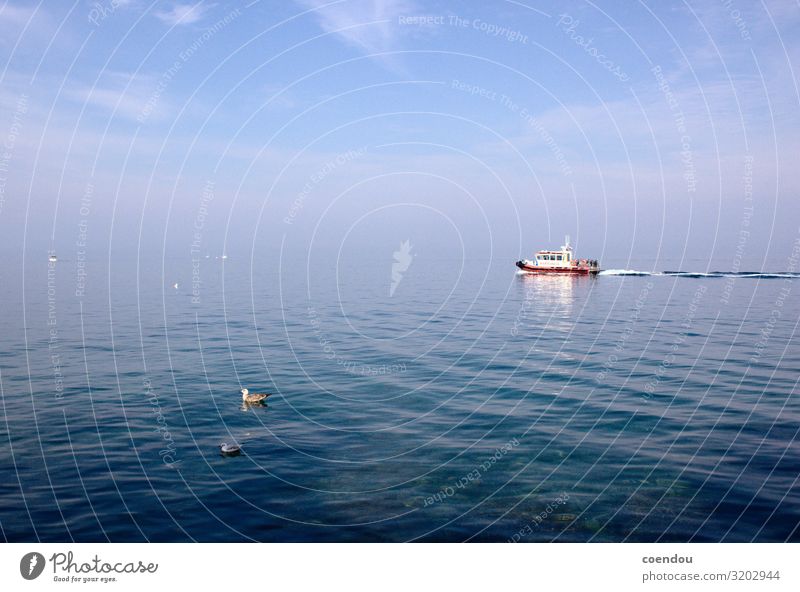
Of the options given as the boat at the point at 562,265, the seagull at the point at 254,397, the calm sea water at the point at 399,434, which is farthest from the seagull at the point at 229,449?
the boat at the point at 562,265

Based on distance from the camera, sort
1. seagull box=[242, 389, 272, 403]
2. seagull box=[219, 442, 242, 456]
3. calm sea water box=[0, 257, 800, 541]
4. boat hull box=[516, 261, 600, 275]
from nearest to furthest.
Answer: calm sea water box=[0, 257, 800, 541] → seagull box=[219, 442, 242, 456] → seagull box=[242, 389, 272, 403] → boat hull box=[516, 261, 600, 275]

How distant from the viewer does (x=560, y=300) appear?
80562 mm

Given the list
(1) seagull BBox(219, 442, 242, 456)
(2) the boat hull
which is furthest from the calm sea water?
(2) the boat hull

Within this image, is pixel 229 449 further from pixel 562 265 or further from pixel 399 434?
pixel 562 265

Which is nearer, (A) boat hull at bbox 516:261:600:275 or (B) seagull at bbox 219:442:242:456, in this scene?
(B) seagull at bbox 219:442:242:456

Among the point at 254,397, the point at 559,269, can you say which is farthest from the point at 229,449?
the point at 559,269

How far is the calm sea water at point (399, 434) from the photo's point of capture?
14750mm

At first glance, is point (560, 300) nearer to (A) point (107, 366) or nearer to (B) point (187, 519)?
(A) point (107, 366)

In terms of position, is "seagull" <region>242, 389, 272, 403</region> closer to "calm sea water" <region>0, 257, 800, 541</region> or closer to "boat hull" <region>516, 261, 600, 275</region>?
"calm sea water" <region>0, 257, 800, 541</region>

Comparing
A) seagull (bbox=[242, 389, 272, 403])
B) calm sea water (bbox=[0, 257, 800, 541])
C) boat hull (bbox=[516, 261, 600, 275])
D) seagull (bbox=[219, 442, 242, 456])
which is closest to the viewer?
calm sea water (bbox=[0, 257, 800, 541])

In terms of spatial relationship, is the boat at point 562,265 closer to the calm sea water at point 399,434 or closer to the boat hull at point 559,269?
the boat hull at point 559,269

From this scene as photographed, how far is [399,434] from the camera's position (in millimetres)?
22406

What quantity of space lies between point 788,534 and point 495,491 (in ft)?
23.7

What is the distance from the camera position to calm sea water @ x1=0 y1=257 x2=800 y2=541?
581 inches
